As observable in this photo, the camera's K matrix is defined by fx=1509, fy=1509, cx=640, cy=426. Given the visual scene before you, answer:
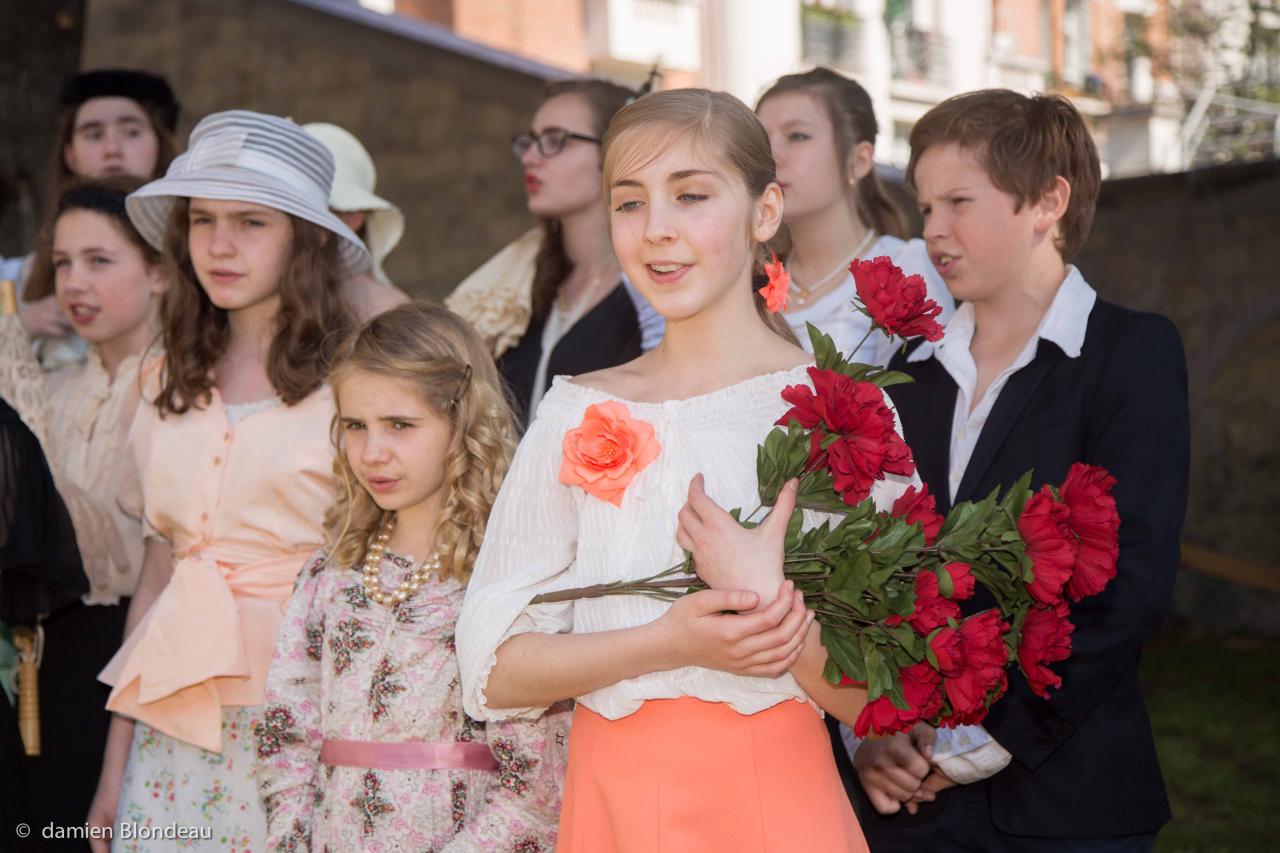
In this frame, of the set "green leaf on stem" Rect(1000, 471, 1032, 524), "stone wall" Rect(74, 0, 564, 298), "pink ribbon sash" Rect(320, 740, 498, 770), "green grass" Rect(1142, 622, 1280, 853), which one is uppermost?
"stone wall" Rect(74, 0, 564, 298)

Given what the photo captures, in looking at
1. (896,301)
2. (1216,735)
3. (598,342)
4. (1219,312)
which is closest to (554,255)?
(598,342)

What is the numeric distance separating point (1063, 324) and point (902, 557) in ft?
3.30

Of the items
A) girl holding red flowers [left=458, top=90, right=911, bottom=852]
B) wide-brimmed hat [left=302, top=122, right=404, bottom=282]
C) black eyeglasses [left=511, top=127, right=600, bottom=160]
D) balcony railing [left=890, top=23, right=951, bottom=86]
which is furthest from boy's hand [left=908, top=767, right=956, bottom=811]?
balcony railing [left=890, top=23, right=951, bottom=86]

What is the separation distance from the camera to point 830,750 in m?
2.54

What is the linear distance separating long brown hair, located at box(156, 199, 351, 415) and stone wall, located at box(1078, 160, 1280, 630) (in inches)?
307

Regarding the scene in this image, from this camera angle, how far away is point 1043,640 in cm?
234

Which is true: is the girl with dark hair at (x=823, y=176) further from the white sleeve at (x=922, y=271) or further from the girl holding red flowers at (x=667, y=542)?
the girl holding red flowers at (x=667, y=542)

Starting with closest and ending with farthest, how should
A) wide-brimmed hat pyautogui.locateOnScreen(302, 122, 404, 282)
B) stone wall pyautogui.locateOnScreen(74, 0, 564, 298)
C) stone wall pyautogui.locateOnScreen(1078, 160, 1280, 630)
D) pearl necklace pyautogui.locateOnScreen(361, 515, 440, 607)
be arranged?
pearl necklace pyautogui.locateOnScreen(361, 515, 440, 607), wide-brimmed hat pyautogui.locateOnScreen(302, 122, 404, 282), stone wall pyautogui.locateOnScreen(1078, 160, 1280, 630), stone wall pyautogui.locateOnScreen(74, 0, 564, 298)

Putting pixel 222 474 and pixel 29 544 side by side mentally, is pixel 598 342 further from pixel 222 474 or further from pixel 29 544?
pixel 29 544

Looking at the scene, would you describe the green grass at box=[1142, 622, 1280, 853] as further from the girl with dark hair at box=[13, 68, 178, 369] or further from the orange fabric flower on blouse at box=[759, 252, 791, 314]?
the girl with dark hair at box=[13, 68, 178, 369]

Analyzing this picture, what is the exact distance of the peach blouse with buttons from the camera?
354 cm

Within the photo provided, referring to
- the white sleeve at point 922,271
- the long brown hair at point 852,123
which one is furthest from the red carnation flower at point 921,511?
the long brown hair at point 852,123

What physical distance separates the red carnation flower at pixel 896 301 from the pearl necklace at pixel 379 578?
1.23 m

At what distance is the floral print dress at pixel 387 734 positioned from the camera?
2.91m
